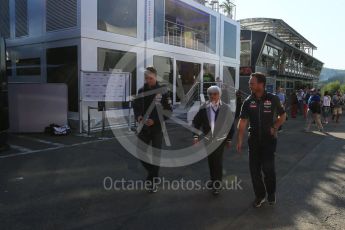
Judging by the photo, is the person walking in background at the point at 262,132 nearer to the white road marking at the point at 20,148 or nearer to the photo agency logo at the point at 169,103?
the photo agency logo at the point at 169,103

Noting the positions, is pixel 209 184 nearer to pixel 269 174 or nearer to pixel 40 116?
pixel 269 174

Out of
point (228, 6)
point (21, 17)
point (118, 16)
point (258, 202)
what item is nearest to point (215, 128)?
point (258, 202)

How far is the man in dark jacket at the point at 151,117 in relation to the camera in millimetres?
5566

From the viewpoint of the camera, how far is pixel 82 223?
14.0ft

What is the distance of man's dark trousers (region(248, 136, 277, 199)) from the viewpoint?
481 centimetres

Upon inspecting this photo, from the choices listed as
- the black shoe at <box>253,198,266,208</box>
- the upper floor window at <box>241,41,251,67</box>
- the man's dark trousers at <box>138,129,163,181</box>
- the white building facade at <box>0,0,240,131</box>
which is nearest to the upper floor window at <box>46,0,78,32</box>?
the white building facade at <box>0,0,240,131</box>

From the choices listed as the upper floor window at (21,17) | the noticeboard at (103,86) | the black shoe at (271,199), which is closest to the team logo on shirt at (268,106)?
the black shoe at (271,199)

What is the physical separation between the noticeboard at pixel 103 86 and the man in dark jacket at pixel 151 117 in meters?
6.33

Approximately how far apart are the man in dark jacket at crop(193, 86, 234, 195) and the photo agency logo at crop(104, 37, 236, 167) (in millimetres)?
16

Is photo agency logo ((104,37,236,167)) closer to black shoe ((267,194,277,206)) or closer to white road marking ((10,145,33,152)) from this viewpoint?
black shoe ((267,194,277,206))

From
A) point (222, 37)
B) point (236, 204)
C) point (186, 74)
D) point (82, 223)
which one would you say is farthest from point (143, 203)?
point (222, 37)

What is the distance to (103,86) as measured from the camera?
11.8m

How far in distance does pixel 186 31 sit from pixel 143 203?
15936 millimetres

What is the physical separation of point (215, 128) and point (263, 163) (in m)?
0.97
